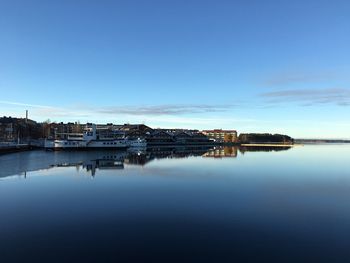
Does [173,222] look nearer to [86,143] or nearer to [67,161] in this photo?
[67,161]

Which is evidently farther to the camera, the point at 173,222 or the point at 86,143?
the point at 86,143

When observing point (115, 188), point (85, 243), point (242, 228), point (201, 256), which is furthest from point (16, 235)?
point (115, 188)

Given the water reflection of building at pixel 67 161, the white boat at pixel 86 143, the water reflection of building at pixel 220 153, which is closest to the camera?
the water reflection of building at pixel 67 161

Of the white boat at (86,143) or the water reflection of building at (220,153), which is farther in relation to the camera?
the white boat at (86,143)

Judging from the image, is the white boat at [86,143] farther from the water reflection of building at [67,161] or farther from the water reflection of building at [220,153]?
the water reflection of building at [220,153]

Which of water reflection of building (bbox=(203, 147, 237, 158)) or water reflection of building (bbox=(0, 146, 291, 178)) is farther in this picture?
water reflection of building (bbox=(203, 147, 237, 158))

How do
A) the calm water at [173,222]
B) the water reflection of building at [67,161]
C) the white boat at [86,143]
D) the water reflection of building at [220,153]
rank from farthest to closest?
the white boat at [86,143]
the water reflection of building at [220,153]
the water reflection of building at [67,161]
the calm water at [173,222]

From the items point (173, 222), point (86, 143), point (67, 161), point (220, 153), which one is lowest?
point (173, 222)

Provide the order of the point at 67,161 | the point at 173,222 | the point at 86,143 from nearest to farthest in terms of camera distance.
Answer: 1. the point at 173,222
2. the point at 67,161
3. the point at 86,143

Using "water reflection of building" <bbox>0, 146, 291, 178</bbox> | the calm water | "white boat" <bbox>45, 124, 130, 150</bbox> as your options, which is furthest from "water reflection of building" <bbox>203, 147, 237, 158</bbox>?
the calm water

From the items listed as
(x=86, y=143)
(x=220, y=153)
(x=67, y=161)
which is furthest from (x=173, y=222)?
(x=86, y=143)

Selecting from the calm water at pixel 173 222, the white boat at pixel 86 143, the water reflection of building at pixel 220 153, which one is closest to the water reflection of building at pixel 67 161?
the water reflection of building at pixel 220 153

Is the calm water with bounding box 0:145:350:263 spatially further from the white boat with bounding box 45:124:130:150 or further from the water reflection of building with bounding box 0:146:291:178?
the white boat with bounding box 45:124:130:150

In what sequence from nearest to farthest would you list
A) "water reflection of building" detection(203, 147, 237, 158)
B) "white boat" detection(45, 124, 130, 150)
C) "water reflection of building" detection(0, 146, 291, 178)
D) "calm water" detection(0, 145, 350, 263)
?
"calm water" detection(0, 145, 350, 263), "water reflection of building" detection(0, 146, 291, 178), "water reflection of building" detection(203, 147, 237, 158), "white boat" detection(45, 124, 130, 150)
